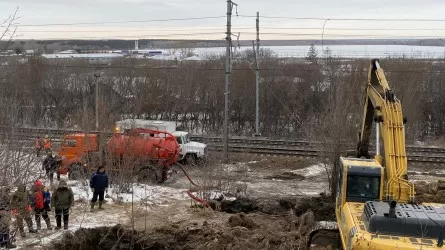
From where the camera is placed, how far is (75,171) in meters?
21.2

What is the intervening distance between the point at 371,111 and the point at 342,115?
5.76 m

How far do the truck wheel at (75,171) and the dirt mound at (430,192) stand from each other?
42.3 feet

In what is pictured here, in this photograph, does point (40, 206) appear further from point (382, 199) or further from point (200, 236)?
point (382, 199)

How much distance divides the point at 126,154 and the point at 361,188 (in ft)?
35.6

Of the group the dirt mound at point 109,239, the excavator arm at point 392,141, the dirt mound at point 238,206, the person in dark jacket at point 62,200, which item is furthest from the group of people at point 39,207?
the excavator arm at point 392,141

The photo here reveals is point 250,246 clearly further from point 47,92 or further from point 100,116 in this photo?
point 47,92

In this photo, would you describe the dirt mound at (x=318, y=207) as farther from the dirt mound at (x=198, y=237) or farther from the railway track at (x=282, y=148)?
the railway track at (x=282, y=148)

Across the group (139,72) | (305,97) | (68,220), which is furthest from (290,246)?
(139,72)

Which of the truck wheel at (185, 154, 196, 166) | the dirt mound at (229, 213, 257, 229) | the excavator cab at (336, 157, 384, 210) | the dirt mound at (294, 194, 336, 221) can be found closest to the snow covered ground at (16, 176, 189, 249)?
the dirt mound at (229, 213, 257, 229)

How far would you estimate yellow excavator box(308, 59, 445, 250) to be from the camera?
27.8 ft

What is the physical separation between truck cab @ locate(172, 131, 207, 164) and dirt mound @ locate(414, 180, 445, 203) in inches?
408

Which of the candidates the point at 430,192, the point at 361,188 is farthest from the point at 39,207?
the point at 430,192

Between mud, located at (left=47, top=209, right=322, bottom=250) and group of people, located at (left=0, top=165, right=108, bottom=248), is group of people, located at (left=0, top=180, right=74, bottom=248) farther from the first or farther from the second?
mud, located at (left=47, top=209, right=322, bottom=250)

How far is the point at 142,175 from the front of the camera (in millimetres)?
21422
